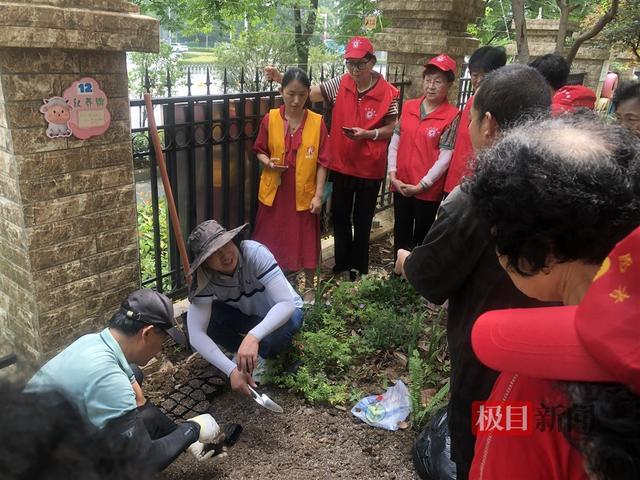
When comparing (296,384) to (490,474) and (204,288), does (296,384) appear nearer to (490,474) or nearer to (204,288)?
(204,288)

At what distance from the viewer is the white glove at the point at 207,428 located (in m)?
2.43

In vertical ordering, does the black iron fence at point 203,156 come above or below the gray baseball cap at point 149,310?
above

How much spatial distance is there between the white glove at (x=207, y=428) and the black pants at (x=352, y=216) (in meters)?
2.03

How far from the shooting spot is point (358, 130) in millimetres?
3664

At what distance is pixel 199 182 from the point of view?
3.53 m

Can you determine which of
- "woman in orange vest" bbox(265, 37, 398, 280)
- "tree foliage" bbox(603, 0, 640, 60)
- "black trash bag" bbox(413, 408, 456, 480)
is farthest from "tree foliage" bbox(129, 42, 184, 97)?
"black trash bag" bbox(413, 408, 456, 480)

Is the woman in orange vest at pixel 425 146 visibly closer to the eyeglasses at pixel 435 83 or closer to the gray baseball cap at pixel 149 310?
the eyeglasses at pixel 435 83

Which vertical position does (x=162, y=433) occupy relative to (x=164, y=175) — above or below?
below

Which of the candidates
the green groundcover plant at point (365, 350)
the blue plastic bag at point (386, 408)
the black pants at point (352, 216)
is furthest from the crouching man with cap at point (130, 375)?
the black pants at point (352, 216)

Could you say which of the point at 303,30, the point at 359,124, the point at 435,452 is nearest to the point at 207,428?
the point at 435,452

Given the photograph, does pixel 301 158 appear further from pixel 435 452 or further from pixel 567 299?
pixel 567 299

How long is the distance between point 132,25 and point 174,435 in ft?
6.17

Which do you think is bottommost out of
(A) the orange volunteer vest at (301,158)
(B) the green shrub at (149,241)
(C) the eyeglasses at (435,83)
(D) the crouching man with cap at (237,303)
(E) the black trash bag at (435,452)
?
(B) the green shrub at (149,241)

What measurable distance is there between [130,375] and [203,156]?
1.73 metres
